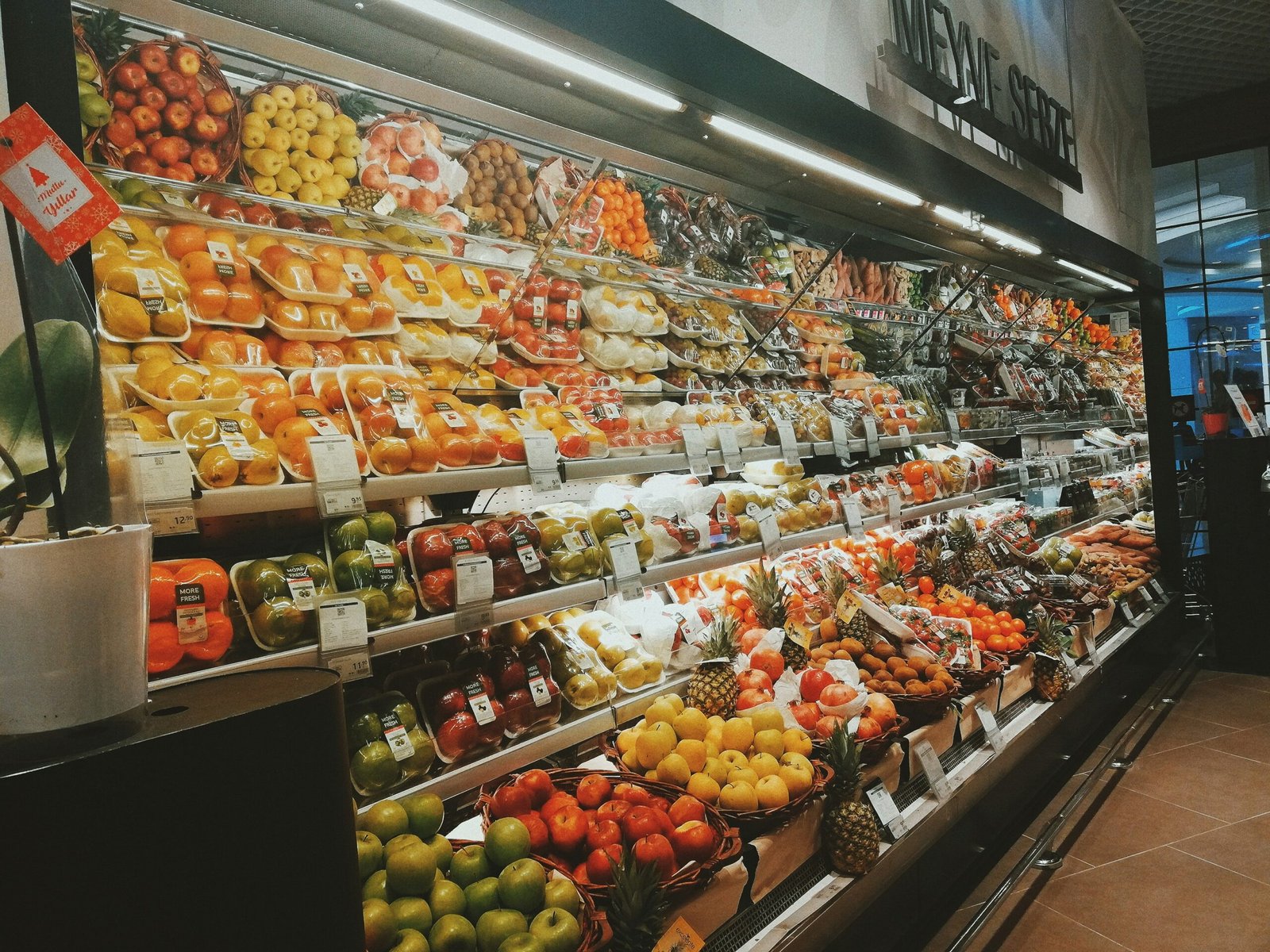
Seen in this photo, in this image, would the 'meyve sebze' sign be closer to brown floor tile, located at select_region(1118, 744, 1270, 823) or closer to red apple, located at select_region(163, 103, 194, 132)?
red apple, located at select_region(163, 103, 194, 132)

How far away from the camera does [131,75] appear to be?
214 centimetres

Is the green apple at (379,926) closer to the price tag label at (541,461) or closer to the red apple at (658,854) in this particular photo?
the red apple at (658,854)

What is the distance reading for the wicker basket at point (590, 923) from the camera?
1.55m

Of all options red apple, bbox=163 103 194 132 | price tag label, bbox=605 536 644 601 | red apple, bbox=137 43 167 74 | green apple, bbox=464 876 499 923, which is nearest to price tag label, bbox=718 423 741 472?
price tag label, bbox=605 536 644 601

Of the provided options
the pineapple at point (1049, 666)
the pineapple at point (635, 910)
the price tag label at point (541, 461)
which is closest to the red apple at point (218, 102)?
the price tag label at point (541, 461)

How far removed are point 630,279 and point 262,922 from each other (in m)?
2.63

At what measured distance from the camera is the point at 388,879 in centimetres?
154

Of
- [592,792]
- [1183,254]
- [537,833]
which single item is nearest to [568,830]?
[537,833]

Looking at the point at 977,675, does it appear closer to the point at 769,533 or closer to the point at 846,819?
the point at 769,533

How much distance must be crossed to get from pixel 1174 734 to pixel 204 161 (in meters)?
5.50

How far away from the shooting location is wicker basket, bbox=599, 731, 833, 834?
2035 millimetres

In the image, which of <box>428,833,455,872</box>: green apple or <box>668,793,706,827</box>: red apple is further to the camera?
<box>668,793,706,827</box>: red apple

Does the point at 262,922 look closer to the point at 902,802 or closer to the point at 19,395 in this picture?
the point at 19,395

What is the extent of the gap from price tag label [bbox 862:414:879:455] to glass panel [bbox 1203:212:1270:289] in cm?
798
